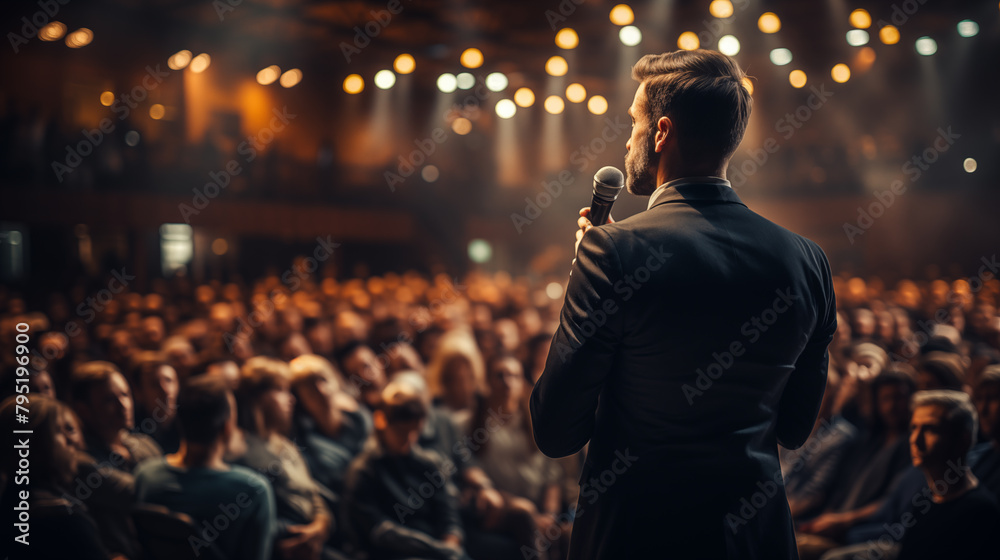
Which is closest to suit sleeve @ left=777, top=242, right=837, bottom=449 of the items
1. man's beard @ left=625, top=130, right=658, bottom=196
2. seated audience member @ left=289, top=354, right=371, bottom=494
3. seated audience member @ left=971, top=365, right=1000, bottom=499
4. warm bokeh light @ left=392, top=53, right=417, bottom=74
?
man's beard @ left=625, top=130, right=658, bottom=196

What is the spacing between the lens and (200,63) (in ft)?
43.2

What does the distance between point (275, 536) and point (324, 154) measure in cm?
1383

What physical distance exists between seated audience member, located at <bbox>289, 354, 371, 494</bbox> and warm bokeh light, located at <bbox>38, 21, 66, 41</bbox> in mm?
11059

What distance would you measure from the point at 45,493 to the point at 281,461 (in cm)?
97

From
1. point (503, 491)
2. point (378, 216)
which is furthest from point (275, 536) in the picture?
point (378, 216)

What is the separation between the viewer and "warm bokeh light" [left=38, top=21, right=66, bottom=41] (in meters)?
11.5

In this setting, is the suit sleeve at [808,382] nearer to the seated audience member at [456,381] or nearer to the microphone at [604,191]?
the microphone at [604,191]

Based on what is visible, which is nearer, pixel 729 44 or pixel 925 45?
pixel 729 44

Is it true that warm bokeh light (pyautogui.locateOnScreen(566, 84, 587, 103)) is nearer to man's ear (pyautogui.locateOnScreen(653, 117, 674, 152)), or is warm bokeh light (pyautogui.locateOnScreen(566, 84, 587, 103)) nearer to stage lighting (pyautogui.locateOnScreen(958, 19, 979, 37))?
stage lighting (pyautogui.locateOnScreen(958, 19, 979, 37))

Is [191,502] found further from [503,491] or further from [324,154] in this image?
[324,154]

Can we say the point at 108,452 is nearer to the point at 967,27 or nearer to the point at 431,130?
the point at 967,27

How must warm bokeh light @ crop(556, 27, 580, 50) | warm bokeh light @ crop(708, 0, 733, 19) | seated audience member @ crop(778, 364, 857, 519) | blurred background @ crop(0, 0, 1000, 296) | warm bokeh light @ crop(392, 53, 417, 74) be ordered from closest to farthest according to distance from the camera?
1. seated audience member @ crop(778, 364, 857, 519)
2. warm bokeh light @ crop(708, 0, 733, 19)
3. warm bokeh light @ crop(556, 27, 580, 50)
4. warm bokeh light @ crop(392, 53, 417, 74)
5. blurred background @ crop(0, 0, 1000, 296)

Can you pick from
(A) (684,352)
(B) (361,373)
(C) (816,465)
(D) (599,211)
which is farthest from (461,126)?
(A) (684,352)

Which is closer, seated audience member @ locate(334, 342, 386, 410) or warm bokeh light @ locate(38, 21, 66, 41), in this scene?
seated audience member @ locate(334, 342, 386, 410)
